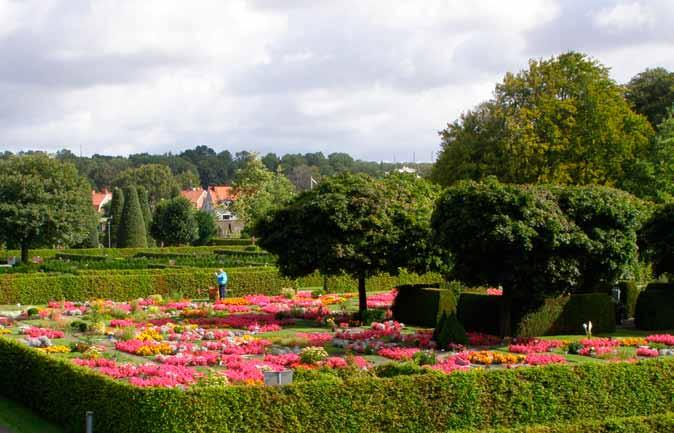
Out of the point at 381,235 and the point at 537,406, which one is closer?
the point at 537,406

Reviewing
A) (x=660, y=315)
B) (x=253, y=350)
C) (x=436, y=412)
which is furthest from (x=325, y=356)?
(x=660, y=315)

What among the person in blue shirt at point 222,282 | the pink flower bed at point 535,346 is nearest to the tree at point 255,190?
the person in blue shirt at point 222,282

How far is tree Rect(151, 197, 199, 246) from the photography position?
76.6 metres

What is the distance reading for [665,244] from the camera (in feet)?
91.1

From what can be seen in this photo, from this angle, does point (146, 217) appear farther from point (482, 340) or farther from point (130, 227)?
point (482, 340)

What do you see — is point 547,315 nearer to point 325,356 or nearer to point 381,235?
point 381,235

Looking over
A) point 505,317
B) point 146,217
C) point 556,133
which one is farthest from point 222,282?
point 146,217

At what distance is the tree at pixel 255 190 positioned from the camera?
73.2 meters

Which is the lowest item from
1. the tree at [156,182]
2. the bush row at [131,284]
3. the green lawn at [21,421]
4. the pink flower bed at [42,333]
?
the green lawn at [21,421]

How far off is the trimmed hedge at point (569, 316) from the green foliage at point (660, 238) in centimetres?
433

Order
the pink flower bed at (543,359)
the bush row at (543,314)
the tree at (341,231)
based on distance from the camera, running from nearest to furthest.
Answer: the pink flower bed at (543,359), the bush row at (543,314), the tree at (341,231)

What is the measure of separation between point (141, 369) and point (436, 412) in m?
6.25

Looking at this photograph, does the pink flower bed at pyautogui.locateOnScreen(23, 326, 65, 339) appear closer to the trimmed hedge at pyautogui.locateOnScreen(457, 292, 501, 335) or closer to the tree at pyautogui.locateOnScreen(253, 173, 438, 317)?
the tree at pyautogui.locateOnScreen(253, 173, 438, 317)

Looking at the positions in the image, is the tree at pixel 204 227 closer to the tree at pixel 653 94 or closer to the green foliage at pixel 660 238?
the tree at pixel 653 94
